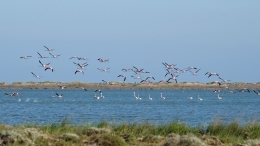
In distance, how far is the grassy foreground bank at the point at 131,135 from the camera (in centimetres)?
1553

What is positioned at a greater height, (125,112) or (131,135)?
(131,135)

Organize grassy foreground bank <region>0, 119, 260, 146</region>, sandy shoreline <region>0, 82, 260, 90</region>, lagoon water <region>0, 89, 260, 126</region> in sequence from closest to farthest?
grassy foreground bank <region>0, 119, 260, 146</region> → lagoon water <region>0, 89, 260, 126</region> → sandy shoreline <region>0, 82, 260, 90</region>

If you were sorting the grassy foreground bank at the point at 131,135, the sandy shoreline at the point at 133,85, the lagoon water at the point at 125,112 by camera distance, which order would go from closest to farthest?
the grassy foreground bank at the point at 131,135 < the lagoon water at the point at 125,112 < the sandy shoreline at the point at 133,85

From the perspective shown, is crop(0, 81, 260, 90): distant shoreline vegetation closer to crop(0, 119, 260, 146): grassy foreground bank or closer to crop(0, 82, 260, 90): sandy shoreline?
crop(0, 82, 260, 90): sandy shoreline

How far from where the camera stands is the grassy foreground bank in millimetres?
15531

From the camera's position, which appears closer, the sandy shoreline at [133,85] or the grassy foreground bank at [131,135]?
the grassy foreground bank at [131,135]

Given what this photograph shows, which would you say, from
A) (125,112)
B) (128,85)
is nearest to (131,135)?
(125,112)

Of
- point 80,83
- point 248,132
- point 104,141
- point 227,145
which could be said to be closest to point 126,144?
point 104,141

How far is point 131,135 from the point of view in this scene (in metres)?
17.3

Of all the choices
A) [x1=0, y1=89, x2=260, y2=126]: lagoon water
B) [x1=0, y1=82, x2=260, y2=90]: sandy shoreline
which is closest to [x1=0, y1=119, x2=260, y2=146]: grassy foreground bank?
[x1=0, y1=89, x2=260, y2=126]: lagoon water

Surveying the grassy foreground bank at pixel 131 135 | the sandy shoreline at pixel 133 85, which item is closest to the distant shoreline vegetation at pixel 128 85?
the sandy shoreline at pixel 133 85

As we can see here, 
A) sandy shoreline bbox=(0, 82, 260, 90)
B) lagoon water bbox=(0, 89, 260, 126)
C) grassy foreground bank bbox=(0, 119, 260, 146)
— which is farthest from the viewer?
sandy shoreline bbox=(0, 82, 260, 90)

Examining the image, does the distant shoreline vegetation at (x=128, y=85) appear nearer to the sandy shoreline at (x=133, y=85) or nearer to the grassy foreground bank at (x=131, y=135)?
the sandy shoreline at (x=133, y=85)

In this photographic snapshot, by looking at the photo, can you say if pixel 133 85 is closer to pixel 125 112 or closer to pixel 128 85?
pixel 128 85
